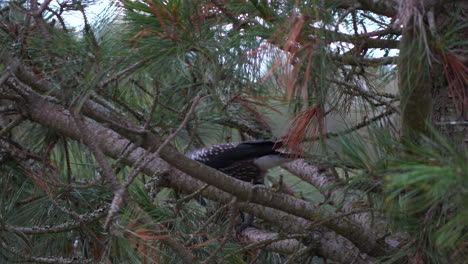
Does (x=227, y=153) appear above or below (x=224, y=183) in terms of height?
below

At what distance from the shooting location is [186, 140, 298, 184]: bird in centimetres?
276

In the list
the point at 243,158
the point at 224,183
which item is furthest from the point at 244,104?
the point at 243,158

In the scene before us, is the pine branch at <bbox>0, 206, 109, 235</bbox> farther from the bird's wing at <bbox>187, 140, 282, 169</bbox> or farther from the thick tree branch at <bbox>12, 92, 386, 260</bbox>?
the bird's wing at <bbox>187, 140, 282, 169</bbox>

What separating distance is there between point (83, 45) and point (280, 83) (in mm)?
521

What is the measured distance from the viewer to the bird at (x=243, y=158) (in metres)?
2.76

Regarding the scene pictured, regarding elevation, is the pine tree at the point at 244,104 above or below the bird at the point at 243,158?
above

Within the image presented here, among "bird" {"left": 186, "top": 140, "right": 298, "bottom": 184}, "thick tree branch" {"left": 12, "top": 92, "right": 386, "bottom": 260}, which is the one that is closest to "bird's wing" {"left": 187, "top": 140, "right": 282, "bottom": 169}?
"bird" {"left": 186, "top": 140, "right": 298, "bottom": 184}

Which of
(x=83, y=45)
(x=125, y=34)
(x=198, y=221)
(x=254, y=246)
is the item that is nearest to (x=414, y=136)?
(x=254, y=246)

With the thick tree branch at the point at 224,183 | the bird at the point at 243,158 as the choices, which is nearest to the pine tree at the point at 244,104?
the thick tree branch at the point at 224,183

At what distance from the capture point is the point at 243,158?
288 centimetres

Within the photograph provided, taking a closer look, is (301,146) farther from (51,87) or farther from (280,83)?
(51,87)

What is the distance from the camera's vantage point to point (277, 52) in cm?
124

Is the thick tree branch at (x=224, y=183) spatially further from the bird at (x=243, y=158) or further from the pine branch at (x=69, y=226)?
the bird at (x=243, y=158)

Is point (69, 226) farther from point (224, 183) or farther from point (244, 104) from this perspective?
point (244, 104)
